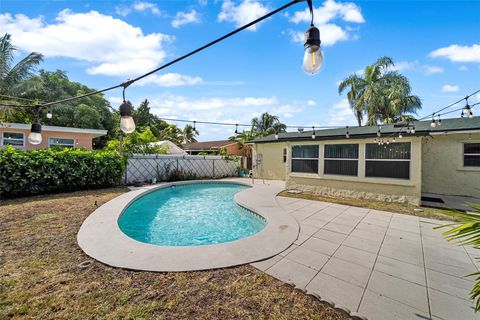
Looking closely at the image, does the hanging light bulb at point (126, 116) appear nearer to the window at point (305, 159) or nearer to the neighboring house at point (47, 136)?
the window at point (305, 159)

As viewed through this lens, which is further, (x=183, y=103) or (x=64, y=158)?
(x=183, y=103)

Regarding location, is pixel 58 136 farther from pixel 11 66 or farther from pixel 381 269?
pixel 381 269

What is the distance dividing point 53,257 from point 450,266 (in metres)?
6.71

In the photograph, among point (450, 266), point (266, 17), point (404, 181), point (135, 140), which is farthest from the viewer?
point (135, 140)

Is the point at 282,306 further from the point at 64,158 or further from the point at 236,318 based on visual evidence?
the point at 64,158

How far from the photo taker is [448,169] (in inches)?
344

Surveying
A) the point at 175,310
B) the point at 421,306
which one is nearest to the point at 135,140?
the point at 175,310

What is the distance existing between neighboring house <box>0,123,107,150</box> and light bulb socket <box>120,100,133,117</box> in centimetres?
1393

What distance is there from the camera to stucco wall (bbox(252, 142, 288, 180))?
14766 mm

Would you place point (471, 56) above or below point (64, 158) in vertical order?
above

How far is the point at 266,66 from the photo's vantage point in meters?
8.66

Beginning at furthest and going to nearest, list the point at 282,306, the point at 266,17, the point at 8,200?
the point at 8,200 → the point at 282,306 → the point at 266,17

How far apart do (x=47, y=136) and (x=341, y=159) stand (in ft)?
60.7

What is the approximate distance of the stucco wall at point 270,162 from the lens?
14766 mm
